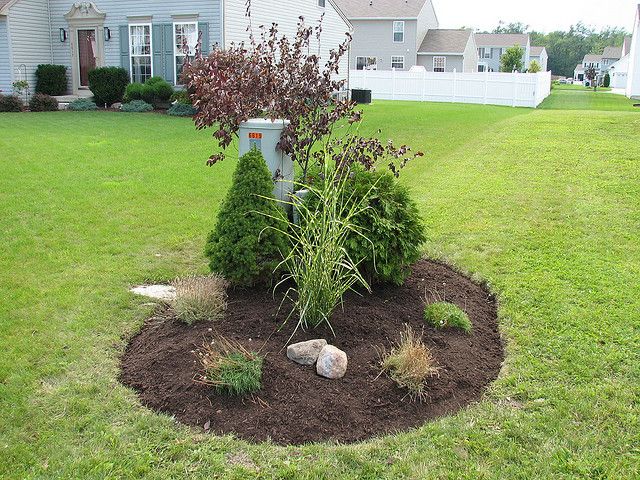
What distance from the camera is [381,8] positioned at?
42.1 meters

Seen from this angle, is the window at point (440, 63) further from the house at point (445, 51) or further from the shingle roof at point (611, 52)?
the shingle roof at point (611, 52)

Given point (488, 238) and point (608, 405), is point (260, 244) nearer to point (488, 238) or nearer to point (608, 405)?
point (608, 405)

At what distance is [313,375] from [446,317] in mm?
1205

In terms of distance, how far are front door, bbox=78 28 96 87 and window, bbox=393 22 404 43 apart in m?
24.4

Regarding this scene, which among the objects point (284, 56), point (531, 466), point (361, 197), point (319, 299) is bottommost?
point (531, 466)

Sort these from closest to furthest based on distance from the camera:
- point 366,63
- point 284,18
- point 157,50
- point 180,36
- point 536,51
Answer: point 180,36 < point 157,50 < point 284,18 < point 366,63 < point 536,51

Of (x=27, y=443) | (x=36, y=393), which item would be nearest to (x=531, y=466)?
(x=27, y=443)

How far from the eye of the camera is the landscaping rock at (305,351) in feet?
12.9

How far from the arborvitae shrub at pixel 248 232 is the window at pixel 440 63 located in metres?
40.8

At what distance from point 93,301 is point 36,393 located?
1.44 m

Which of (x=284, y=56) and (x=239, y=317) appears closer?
(x=239, y=317)

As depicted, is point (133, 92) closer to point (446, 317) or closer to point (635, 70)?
point (446, 317)

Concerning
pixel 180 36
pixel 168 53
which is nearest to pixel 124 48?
pixel 168 53

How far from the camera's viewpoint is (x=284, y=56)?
5.17 meters
